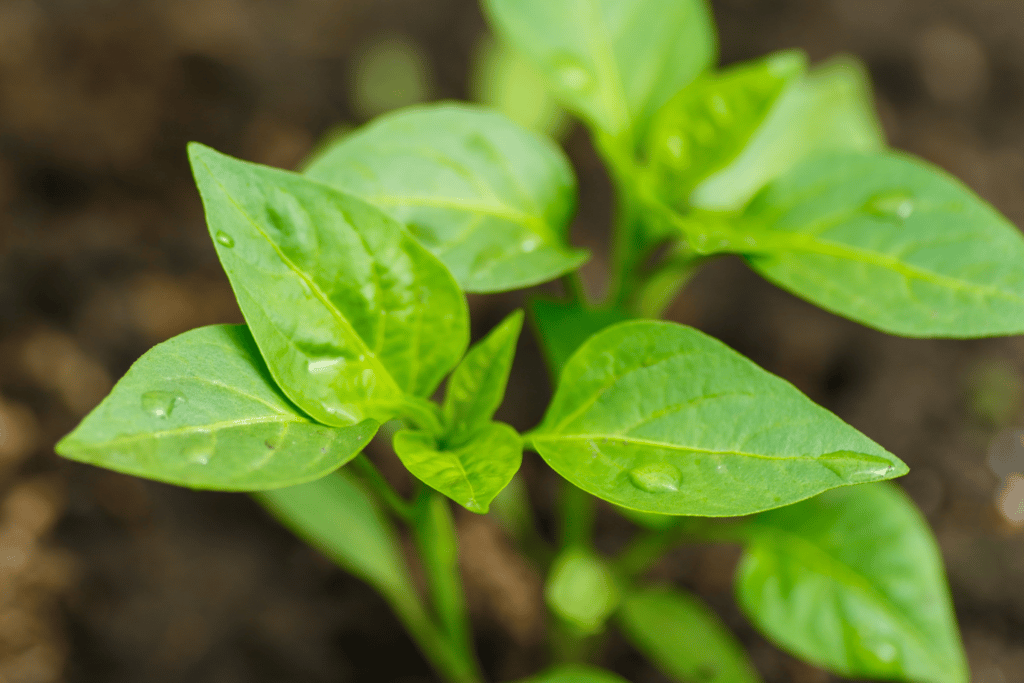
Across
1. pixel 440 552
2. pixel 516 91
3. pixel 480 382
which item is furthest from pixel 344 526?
pixel 516 91

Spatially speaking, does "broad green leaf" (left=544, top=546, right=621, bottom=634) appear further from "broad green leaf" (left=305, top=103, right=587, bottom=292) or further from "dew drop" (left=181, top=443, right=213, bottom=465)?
"dew drop" (left=181, top=443, right=213, bottom=465)

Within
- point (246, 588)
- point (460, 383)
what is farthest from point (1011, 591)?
point (246, 588)

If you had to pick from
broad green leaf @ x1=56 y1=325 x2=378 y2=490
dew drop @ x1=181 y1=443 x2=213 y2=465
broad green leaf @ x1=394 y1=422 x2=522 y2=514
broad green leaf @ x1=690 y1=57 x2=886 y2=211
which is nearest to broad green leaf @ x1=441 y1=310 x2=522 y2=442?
broad green leaf @ x1=394 y1=422 x2=522 y2=514

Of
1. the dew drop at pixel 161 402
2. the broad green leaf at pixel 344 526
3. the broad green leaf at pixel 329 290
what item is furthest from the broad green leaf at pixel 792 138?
the dew drop at pixel 161 402

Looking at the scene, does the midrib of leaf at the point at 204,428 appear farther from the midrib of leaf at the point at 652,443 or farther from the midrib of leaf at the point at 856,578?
the midrib of leaf at the point at 856,578

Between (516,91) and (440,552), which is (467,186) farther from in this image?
(516,91)

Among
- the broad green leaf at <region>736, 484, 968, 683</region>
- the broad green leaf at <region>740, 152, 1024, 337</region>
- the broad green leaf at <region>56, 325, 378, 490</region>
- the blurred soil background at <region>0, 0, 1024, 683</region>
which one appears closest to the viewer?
the broad green leaf at <region>56, 325, 378, 490</region>

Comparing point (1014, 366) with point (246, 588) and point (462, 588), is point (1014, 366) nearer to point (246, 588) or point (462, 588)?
point (462, 588)
